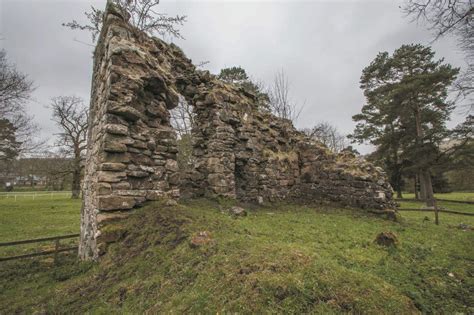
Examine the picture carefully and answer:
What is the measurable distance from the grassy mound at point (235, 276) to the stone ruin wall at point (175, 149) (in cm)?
73

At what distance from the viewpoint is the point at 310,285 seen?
2.17m

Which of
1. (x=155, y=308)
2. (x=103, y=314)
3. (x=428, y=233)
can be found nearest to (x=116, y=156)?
(x=103, y=314)

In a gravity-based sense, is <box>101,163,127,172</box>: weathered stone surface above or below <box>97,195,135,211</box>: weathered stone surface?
above

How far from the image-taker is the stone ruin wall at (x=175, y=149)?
4375mm

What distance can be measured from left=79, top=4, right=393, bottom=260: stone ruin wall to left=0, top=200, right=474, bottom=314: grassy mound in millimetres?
731

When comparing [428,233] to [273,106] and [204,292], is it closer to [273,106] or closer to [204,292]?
[204,292]

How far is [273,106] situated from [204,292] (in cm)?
1866

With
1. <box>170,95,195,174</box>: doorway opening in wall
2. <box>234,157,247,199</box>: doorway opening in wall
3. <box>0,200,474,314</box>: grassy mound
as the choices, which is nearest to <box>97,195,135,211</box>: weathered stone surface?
<box>0,200,474,314</box>: grassy mound

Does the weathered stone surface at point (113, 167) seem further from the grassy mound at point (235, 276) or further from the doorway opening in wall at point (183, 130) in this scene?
the doorway opening in wall at point (183, 130)

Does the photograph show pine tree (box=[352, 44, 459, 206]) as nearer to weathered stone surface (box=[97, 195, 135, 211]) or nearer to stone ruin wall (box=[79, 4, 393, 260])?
stone ruin wall (box=[79, 4, 393, 260])

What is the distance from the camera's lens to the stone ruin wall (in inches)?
172

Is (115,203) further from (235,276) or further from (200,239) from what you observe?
(235,276)

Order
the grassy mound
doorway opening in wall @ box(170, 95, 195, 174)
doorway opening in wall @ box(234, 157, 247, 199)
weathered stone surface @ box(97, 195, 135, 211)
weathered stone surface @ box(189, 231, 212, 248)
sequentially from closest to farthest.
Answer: the grassy mound, weathered stone surface @ box(189, 231, 212, 248), weathered stone surface @ box(97, 195, 135, 211), doorway opening in wall @ box(234, 157, 247, 199), doorway opening in wall @ box(170, 95, 195, 174)

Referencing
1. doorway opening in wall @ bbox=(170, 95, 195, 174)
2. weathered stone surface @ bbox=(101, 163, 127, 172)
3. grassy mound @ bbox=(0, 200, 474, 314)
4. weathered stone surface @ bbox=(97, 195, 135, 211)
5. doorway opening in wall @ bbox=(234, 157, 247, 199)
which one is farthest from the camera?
doorway opening in wall @ bbox=(170, 95, 195, 174)
